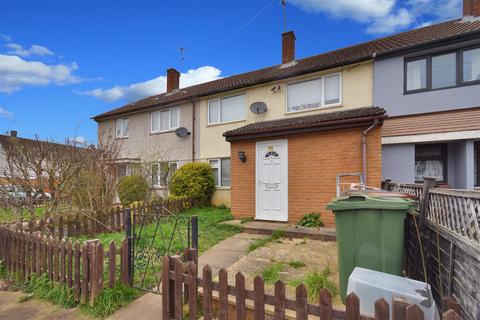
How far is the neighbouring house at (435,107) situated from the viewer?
8.52m

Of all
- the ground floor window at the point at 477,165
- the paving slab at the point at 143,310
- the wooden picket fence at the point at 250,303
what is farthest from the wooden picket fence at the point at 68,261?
the ground floor window at the point at 477,165

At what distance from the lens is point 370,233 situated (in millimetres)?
3252

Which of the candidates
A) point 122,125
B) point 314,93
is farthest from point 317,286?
point 122,125

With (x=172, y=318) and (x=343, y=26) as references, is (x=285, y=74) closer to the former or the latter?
(x=343, y=26)

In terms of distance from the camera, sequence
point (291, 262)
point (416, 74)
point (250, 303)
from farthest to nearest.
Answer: point (416, 74) < point (291, 262) < point (250, 303)

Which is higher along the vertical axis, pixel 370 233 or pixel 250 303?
pixel 370 233

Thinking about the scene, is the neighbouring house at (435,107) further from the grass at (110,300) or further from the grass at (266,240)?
the grass at (110,300)

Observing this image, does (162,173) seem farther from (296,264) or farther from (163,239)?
(296,264)

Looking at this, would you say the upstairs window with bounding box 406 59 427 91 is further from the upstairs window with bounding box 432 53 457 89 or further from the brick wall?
the brick wall

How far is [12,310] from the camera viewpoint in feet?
12.1

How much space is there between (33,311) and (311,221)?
244 inches

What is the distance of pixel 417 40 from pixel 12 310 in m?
13.0

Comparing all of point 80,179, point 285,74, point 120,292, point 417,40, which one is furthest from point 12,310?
point 417,40

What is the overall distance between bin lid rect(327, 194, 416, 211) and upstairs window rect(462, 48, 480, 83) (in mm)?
8007
